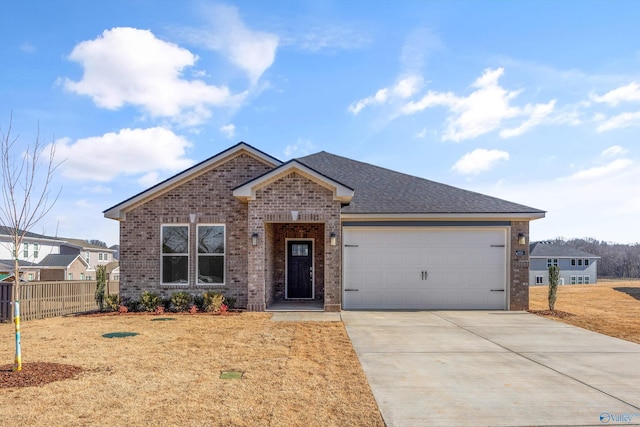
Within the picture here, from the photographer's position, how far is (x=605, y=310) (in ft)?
48.4

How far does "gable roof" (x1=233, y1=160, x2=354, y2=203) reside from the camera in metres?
12.8

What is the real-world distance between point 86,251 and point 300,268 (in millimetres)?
45181

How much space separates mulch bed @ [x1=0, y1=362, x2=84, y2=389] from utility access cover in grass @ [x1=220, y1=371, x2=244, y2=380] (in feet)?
7.21

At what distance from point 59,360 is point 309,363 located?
14.0 feet

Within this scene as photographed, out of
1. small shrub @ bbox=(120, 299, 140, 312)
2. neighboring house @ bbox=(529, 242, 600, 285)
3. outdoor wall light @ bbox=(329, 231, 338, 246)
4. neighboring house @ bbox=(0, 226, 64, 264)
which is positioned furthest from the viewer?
neighboring house @ bbox=(529, 242, 600, 285)

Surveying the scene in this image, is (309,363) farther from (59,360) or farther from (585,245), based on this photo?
(585,245)

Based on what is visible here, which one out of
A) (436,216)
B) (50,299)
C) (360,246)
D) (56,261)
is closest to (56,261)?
(56,261)

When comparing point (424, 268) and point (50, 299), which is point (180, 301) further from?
point (424, 268)

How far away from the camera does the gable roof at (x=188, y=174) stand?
13883mm

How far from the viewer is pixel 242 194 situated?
12.9 metres

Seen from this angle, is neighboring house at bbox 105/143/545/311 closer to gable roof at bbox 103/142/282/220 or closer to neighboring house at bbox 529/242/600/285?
gable roof at bbox 103/142/282/220

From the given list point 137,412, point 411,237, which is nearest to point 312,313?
point 411,237

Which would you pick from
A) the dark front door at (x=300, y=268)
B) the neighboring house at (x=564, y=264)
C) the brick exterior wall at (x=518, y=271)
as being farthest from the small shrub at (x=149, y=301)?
the neighboring house at (x=564, y=264)

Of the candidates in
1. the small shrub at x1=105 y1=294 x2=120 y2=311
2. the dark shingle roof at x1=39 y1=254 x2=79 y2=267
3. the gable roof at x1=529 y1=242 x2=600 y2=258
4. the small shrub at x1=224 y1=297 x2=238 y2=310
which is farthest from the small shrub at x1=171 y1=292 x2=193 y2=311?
the gable roof at x1=529 y1=242 x2=600 y2=258
